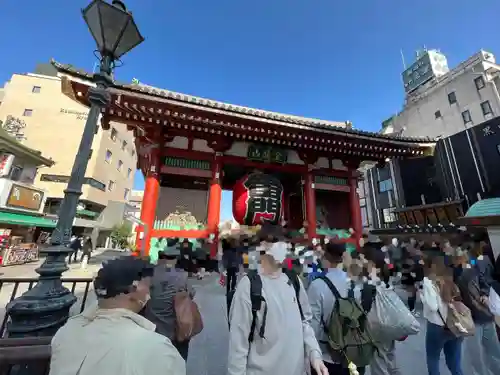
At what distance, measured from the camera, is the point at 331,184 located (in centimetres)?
852

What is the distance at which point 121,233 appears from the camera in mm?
27859

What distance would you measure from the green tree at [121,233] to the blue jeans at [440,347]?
3005cm

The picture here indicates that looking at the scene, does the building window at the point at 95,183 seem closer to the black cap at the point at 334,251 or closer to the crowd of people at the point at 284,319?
the crowd of people at the point at 284,319

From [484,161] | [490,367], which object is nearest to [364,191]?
[484,161]

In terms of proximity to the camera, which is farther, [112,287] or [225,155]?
[225,155]

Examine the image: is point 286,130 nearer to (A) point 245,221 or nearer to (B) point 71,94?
(A) point 245,221

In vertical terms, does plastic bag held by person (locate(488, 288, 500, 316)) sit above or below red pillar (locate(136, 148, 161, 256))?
below

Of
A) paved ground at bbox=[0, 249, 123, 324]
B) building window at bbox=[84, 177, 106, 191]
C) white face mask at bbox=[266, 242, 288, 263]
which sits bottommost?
paved ground at bbox=[0, 249, 123, 324]

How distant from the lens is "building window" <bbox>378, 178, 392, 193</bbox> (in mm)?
23136

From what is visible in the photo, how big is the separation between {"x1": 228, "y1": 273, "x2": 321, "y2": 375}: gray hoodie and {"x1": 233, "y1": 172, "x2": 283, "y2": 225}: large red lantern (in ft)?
15.1

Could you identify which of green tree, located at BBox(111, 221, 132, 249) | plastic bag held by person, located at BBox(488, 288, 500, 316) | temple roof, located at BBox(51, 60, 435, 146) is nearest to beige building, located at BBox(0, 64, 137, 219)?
green tree, located at BBox(111, 221, 132, 249)

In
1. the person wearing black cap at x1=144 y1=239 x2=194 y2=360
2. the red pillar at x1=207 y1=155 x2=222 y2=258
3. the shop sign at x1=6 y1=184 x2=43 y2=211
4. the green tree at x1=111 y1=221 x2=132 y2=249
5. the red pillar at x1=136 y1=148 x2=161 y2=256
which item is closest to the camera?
the person wearing black cap at x1=144 y1=239 x2=194 y2=360

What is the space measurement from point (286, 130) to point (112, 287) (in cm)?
634

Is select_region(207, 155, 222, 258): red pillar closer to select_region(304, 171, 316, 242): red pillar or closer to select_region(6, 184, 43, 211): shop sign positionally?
select_region(304, 171, 316, 242): red pillar
